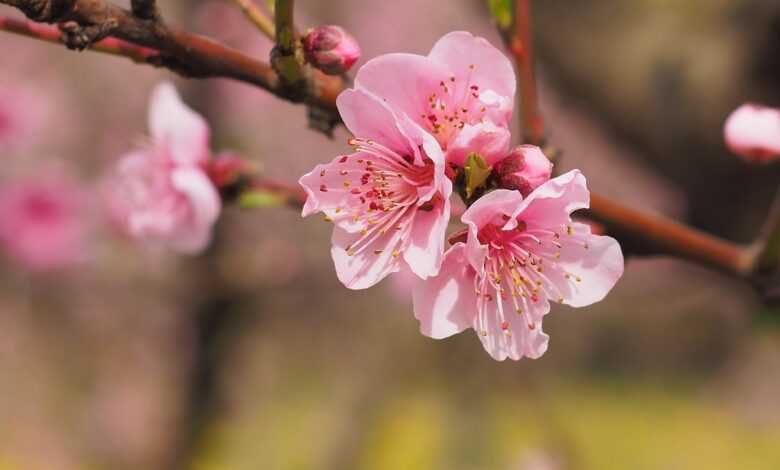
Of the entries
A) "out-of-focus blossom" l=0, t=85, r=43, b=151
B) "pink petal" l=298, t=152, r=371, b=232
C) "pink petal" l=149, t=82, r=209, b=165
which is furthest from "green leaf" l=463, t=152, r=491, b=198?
"out-of-focus blossom" l=0, t=85, r=43, b=151

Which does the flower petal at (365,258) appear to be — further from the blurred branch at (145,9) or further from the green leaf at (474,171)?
the blurred branch at (145,9)

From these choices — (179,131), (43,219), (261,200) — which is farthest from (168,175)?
(43,219)

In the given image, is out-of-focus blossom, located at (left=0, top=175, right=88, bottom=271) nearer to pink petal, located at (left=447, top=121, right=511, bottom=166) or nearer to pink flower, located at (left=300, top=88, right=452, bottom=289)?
pink flower, located at (left=300, top=88, right=452, bottom=289)

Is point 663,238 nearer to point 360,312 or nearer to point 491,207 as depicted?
point 491,207

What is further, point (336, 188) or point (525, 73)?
point (525, 73)

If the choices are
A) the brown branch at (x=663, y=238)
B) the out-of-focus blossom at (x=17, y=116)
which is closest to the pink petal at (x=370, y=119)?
the brown branch at (x=663, y=238)
